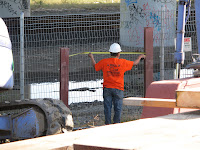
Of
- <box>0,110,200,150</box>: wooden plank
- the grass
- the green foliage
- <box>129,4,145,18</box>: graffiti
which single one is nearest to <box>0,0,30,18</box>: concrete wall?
<box>129,4,145,18</box>: graffiti

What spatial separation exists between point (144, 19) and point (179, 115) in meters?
14.0

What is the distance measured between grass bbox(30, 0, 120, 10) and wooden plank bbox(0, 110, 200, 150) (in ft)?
123

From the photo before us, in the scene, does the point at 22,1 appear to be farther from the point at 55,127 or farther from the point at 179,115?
the point at 179,115

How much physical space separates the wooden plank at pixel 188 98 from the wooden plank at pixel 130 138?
517mm

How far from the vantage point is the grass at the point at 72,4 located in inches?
Answer: 1599

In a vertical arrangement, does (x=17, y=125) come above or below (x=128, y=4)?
below

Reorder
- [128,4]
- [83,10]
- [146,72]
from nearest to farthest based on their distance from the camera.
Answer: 1. [146,72]
2. [128,4]
3. [83,10]

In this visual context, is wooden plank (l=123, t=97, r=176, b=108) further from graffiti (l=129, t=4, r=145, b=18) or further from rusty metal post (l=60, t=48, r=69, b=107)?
graffiti (l=129, t=4, r=145, b=18)

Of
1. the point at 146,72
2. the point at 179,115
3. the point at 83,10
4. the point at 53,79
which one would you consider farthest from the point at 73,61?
the point at 83,10

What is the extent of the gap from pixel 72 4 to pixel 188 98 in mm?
39692

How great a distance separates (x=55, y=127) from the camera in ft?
21.2

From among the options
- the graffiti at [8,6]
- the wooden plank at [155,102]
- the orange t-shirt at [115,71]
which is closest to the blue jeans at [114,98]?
the orange t-shirt at [115,71]

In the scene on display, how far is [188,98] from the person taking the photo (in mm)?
3506

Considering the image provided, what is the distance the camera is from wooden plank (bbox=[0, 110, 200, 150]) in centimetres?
229
